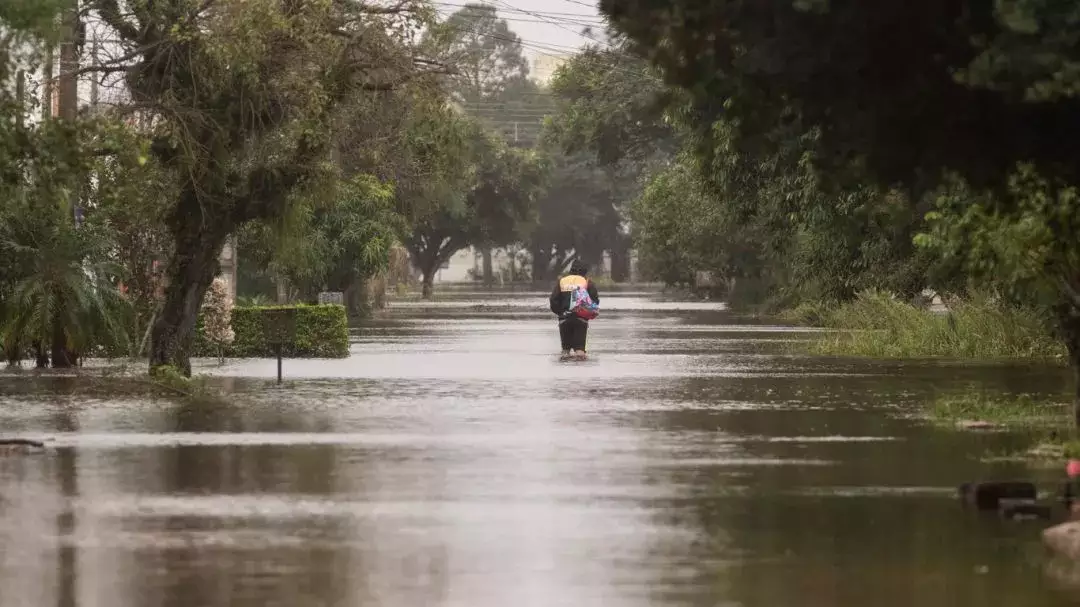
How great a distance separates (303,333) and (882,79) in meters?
24.2

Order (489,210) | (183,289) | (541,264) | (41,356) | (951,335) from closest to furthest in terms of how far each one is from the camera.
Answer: (183,289), (41,356), (951,335), (489,210), (541,264)

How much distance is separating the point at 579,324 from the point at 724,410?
11890 mm

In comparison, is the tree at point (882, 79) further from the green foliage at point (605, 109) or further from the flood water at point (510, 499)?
the green foliage at point (605, 109)

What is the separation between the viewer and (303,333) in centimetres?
3550

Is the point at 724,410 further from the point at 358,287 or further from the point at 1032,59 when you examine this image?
the point at 358,287

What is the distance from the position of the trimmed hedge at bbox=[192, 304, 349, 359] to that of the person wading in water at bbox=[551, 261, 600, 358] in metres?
4.12

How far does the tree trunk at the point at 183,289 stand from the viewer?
26.8m

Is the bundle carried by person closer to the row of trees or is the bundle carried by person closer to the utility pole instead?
the row of trees

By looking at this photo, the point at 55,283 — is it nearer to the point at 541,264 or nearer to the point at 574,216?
the point at 574,216

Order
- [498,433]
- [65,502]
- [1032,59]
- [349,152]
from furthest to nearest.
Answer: [349,152] < [498,433] < [65,502] < [1032,59]

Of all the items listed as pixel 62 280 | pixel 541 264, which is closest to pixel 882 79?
pixel 62 280

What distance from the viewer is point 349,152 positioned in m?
31.1

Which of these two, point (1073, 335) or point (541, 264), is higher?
point (541, 264)

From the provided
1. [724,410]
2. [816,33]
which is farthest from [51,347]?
[816,33]
